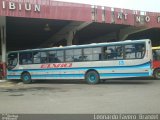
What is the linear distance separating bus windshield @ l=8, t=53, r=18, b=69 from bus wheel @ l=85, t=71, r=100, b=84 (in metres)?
6.69

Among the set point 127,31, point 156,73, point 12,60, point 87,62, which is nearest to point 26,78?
point 12,60

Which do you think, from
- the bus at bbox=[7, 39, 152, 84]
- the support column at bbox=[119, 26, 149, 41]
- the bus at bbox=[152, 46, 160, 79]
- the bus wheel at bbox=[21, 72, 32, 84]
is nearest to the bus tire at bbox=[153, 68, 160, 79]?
the bus at bbox=[152, 46, 160, 79]

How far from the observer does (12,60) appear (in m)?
27.7

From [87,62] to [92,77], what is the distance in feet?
3.25

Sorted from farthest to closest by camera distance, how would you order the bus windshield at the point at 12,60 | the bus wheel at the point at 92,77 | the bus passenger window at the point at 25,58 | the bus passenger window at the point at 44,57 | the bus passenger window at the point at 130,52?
the bus windshield at the point at 12,60, the bus passenger window at the point at 25,58, the bus passenger window at the point at 44,57, the bus wheel at the point at 92,77, the bus passenger window at the point at 130,52

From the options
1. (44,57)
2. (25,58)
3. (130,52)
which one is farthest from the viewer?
(25,58)

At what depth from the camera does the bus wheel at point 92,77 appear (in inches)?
900

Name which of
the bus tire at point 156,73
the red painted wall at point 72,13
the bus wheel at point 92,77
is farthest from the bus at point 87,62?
the bus tire at point 156,73

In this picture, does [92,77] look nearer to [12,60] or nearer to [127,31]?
[12,60]

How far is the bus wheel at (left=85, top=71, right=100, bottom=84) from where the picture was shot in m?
22.9

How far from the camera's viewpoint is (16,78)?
89.7 feet

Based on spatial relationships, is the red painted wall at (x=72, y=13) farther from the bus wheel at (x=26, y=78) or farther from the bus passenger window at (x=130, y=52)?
the bus passenger window at (x=130, y=52)

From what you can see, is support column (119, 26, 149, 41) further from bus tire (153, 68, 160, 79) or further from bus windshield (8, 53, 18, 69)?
bus windshield (8, 53, 18, 69)

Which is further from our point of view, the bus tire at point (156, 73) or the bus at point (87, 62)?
the bus tire at point (156, 73)
